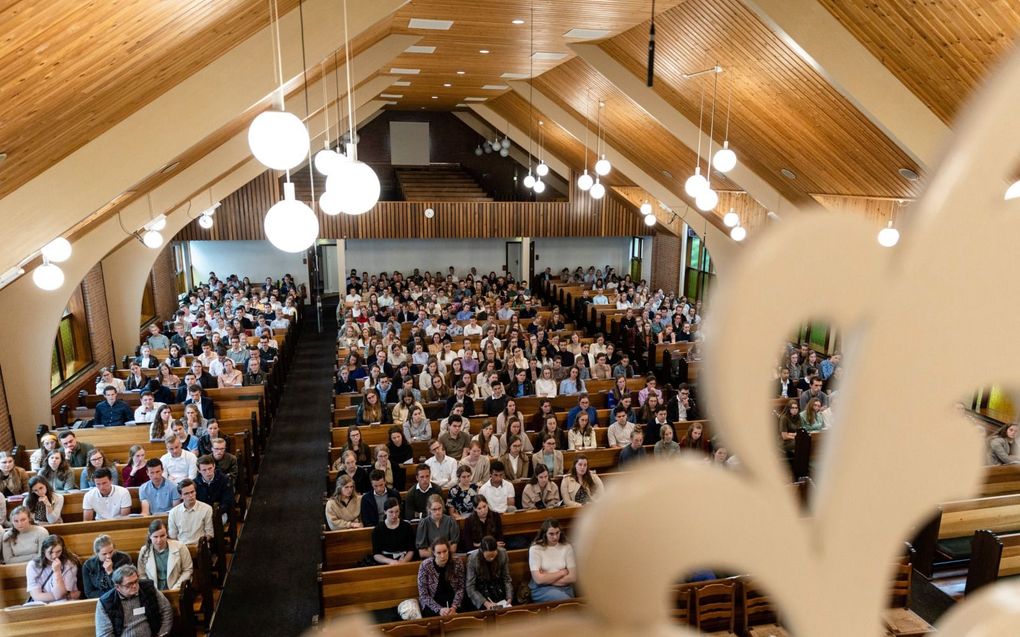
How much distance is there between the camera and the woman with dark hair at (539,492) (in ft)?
20.6

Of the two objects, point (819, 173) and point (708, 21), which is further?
point (819, 173)

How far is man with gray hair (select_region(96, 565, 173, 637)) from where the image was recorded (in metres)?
4.46

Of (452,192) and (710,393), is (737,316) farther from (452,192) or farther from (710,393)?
(452,192)

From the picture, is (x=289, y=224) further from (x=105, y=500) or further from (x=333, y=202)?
(x=105, y=500)

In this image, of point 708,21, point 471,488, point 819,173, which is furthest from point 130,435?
point 819,173

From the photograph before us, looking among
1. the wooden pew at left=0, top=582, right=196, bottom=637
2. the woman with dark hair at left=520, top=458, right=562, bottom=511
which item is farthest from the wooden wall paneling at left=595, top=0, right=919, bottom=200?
the wooden pew at left=0, top=582, right=196, bottom=637

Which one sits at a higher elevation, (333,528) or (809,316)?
(809,316)

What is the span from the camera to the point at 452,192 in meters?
19.7

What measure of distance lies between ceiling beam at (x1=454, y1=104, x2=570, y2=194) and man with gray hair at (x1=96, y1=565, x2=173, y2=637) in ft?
47.7

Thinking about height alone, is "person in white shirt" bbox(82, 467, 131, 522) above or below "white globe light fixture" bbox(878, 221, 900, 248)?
below

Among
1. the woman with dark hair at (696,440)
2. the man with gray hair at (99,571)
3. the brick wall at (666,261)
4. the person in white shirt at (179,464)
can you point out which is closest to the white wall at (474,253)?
the brick wall at (666,261)

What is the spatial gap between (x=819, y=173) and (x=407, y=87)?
9.11m

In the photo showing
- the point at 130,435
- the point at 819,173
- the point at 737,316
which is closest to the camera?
the point at 737,316

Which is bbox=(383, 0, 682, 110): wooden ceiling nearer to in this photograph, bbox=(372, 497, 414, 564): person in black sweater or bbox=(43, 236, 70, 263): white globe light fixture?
bbox=(43, 236, 70, 263): white globe light fixture
